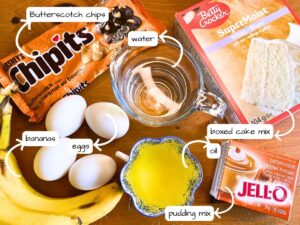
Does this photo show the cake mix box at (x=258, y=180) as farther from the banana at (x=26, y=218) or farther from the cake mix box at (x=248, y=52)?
the banana at (x=26, y=218)

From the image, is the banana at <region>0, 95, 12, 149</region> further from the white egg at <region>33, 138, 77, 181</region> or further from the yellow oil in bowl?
the yellow oil in bowl

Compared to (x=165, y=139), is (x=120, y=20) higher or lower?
higher

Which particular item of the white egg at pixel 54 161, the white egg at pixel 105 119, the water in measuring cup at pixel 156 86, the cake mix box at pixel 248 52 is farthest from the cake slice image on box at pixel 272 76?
the white egg at pixel 54 161

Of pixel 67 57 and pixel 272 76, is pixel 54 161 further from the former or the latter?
pixel 272 76

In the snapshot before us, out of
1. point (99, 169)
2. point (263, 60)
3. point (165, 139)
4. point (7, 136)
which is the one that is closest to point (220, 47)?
point (263, 60)

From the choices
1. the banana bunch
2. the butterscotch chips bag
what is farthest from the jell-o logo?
the butterscotch chips bag

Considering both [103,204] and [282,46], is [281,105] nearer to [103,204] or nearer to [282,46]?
[282,46]

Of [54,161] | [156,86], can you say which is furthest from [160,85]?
[54,161]
